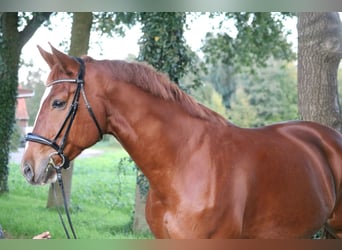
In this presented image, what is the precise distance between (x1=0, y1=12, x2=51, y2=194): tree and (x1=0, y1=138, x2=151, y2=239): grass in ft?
1.57

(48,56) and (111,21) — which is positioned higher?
(111,21)

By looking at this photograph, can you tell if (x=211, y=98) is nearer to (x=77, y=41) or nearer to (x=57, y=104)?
(x=77, y=41)

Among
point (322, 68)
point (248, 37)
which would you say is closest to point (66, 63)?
point (322, 68)

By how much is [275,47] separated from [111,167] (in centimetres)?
490

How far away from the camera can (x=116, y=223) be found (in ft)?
20.5

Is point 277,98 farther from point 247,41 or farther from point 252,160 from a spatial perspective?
point 252,160

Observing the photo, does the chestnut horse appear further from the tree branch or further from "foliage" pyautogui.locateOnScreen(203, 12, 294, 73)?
"foliage" pyautogui.locateOnScreen(203, 12, 294, 73)

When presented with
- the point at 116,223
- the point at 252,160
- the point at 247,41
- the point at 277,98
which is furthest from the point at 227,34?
the point at 277,98

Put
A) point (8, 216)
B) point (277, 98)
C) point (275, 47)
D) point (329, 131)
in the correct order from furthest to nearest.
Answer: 1. point (277, 98)
2. point (275, 47)
3. point (8, 216)
4. point (329, 131)

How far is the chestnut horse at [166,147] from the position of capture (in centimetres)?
212

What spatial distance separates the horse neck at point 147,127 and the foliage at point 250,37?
6.58 meters

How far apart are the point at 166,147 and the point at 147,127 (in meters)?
0.15

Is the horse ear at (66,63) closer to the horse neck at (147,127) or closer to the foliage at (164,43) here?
the horse neck at (147,127)

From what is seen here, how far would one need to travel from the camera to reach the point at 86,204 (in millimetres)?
7273
